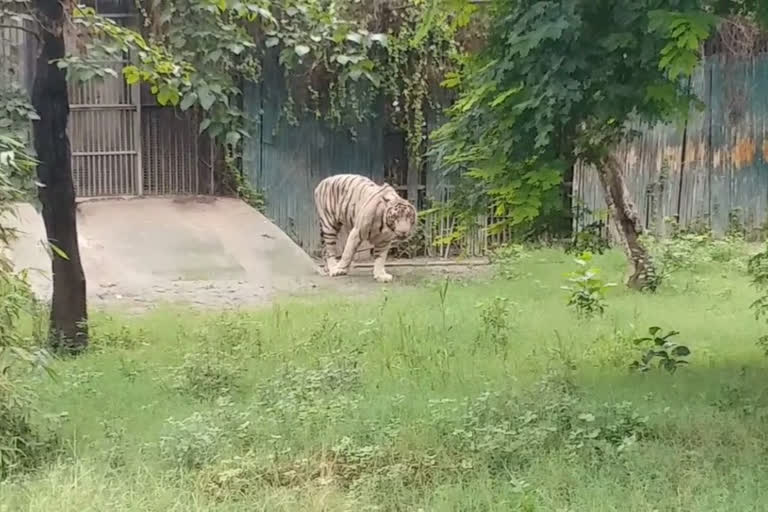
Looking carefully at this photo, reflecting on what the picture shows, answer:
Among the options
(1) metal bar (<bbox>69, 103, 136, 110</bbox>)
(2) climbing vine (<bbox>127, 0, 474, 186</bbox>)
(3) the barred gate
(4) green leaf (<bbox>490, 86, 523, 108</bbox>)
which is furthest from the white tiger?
(4) green leaf (<bbox>490, 86, 523, 108</bbox>)

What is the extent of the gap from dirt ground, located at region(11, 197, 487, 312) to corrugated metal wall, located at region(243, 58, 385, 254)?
0.67 m

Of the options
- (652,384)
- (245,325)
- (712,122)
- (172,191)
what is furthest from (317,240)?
(652,384)

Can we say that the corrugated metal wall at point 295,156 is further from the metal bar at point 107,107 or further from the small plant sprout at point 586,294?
the small plant sprout at point 586,294

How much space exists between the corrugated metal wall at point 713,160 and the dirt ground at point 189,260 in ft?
8.63

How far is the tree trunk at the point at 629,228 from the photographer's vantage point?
9.06m

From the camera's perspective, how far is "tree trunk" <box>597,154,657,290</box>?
9062mm

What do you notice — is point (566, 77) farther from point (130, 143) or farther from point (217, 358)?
point (130, 143)

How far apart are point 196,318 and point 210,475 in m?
4.19

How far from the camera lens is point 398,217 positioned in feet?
36.9

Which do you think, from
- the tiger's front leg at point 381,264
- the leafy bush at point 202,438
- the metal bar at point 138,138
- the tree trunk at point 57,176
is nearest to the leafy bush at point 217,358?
the leafy bush at point 202,438

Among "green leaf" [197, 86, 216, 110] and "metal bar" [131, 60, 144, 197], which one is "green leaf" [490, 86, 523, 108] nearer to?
"green leaf" [197, 86, 216, 110]

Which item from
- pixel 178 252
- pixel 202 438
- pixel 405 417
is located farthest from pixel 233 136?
pixel 202 438

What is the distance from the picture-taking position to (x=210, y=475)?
13.4ft

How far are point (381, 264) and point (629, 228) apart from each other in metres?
2.96
